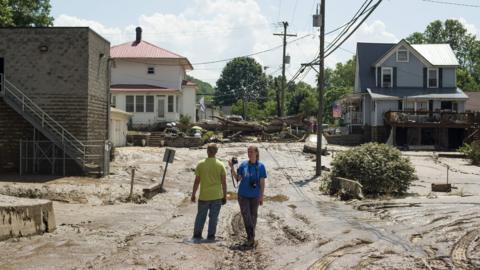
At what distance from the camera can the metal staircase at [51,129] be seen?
981 inches

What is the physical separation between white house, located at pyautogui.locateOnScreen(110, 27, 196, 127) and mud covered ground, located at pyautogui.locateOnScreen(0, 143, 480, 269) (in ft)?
88.9

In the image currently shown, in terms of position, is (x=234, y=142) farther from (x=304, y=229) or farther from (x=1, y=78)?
(x=304, y=229)

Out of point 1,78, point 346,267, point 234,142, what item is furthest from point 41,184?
point 234,142

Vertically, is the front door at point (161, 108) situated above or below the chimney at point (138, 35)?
below

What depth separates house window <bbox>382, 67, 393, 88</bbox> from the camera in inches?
2055

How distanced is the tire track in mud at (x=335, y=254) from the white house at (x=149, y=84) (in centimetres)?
3933

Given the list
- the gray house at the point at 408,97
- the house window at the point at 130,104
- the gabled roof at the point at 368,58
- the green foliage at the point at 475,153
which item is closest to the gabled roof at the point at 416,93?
the gray house at the point at 408,97

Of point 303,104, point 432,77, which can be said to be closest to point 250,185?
point 432,77

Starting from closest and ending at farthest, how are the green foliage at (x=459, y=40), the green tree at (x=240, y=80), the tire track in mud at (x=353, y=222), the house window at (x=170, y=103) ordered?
the tire track in mud at (x=353, y=222)
the house window at (x=170, y=103)
the green foliage at (x=459, y=40)
the green tree at (x=240, y=80)

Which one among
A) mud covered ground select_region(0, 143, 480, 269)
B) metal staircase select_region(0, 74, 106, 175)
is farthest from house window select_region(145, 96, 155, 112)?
mud covered ground select_region(0, 143, 480, 269)

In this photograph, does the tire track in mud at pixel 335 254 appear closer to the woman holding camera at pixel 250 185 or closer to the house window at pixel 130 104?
the woman holding camera at pixel 250 185

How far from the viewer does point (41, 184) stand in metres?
21.7

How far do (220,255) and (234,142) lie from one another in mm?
35624

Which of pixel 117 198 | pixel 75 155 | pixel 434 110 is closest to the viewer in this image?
pixel 117 198
